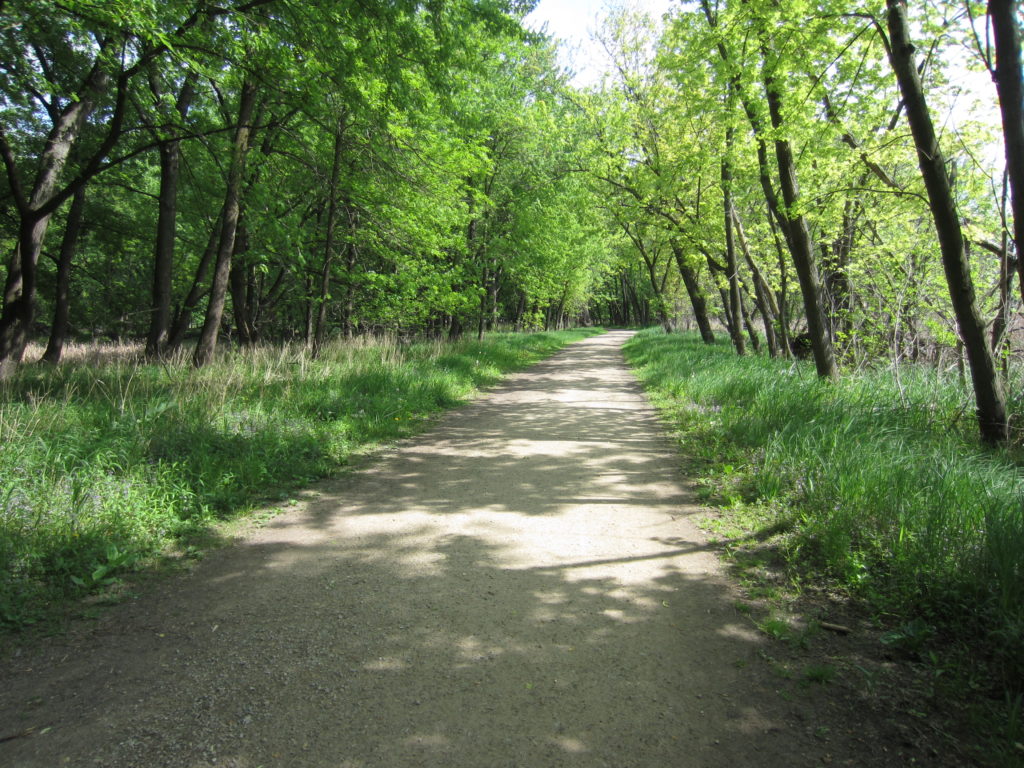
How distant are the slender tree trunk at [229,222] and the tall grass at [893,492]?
8.26 metres

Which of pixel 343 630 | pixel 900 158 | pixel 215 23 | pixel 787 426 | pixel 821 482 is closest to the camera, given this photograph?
pixel 343 630

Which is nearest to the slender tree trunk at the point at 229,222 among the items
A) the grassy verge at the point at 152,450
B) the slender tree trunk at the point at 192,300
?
the grassy verge at the point at 152,450

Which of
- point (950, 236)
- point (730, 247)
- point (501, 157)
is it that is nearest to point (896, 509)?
point (950, 236)

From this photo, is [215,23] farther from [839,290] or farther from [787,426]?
[839,290]

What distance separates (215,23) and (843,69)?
9.29 metres

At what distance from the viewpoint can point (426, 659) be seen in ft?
8.57

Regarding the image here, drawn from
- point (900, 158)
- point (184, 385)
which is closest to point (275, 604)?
point (184, 385)

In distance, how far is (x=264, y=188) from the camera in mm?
11031

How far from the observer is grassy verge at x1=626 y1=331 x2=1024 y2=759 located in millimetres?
2619

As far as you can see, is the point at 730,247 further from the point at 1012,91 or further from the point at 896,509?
the point at 896,509

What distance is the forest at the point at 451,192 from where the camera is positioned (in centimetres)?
461

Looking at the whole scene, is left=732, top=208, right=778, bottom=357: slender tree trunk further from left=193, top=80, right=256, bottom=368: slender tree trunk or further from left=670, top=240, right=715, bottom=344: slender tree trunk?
left=193, top=80, right=256, bottom=368: slender tree trunk

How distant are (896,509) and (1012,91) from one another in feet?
10.4

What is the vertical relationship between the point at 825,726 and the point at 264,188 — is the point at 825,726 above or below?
below
